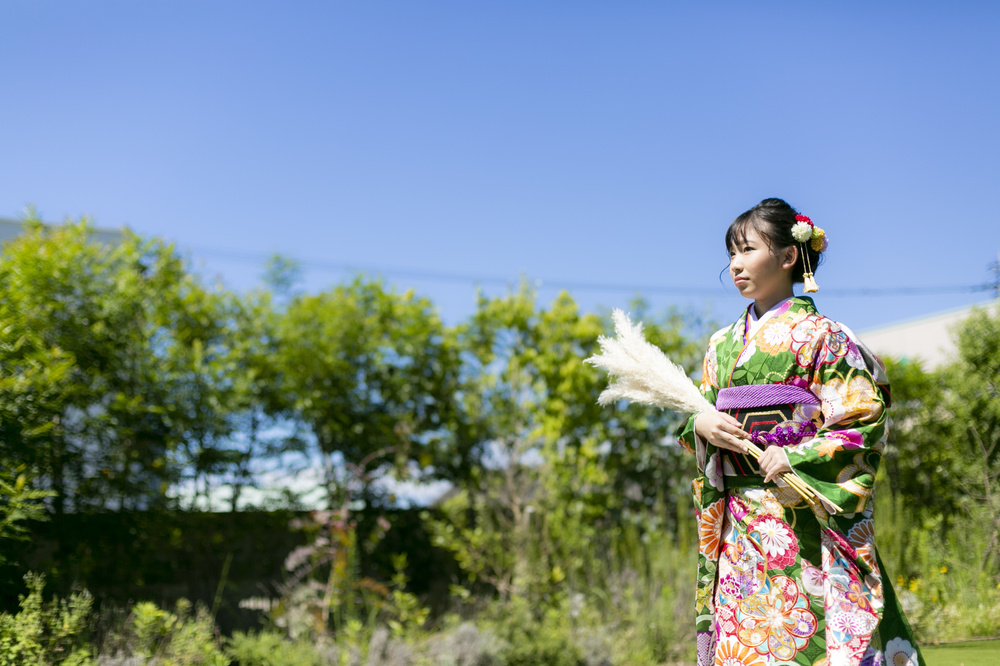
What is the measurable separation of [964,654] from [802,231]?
2711 millimetres

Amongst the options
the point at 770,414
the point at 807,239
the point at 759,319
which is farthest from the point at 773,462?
the point at 807,239

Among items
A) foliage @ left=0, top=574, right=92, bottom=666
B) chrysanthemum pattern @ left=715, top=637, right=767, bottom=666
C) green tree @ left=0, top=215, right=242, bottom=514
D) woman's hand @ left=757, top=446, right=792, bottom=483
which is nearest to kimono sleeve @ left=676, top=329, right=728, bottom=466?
→ woman's hand @ left=757, top=446, right=792, bottom=483

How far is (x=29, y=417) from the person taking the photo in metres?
4.05

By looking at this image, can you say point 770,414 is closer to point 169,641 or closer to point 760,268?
point 760,268

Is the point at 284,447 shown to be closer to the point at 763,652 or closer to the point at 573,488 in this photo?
the point at 573,488

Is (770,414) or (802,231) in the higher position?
(802,231)

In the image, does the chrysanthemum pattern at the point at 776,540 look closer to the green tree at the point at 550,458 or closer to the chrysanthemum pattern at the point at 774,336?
the chrysanthemum pattern at the point at 774,336

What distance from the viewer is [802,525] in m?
2.24

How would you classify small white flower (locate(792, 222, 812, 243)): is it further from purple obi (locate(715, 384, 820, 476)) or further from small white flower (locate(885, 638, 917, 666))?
small white flower (locate(885, 638, 917, 666))

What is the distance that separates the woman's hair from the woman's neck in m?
0.07

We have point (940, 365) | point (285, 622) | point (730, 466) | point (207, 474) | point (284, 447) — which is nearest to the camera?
point (730, 466)

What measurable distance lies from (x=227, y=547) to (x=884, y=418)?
464cm

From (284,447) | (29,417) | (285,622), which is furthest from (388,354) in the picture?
(29,417)

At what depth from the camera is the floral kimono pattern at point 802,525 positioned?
2.14 metres
